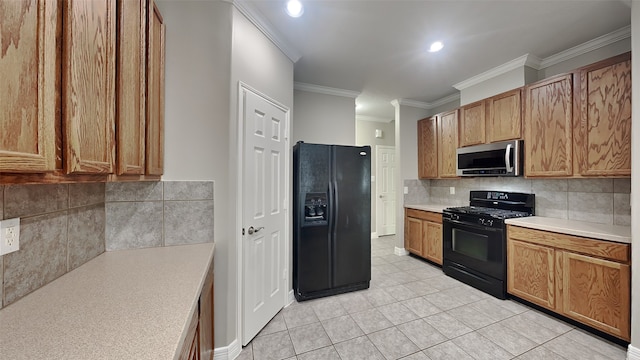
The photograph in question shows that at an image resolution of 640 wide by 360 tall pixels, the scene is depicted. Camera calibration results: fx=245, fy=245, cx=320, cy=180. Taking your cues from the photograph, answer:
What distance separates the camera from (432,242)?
364 cm

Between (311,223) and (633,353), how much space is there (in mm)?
2584

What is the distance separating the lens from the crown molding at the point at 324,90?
3.48m

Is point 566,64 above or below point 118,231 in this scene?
above

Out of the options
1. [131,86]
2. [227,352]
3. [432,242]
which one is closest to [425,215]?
[432,242]

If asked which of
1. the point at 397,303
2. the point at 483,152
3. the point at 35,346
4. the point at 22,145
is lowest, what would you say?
the point at 397,303

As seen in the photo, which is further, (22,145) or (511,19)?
(511,19)

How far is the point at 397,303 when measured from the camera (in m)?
2.62

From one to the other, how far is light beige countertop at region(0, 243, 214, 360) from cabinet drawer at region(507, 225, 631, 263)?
290 cm

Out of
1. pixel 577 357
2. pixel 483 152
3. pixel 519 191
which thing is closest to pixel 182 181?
pixel 577 357

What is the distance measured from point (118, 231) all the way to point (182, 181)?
49 cm

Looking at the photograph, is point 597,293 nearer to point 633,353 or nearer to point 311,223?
point 633,353

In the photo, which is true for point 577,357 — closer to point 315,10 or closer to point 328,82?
point 315,10

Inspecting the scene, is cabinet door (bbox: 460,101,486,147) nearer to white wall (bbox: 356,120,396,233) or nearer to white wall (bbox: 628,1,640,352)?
white wall (bbox: 628,1,640,352)

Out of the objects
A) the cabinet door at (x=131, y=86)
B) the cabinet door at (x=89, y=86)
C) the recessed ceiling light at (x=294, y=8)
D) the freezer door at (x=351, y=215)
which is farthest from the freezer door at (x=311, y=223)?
the cabinet door at (x=89, y=86)
